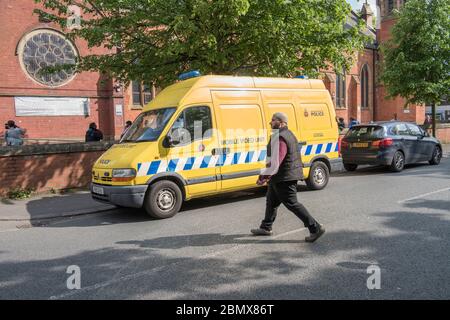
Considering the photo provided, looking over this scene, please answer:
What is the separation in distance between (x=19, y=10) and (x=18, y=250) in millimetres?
19659

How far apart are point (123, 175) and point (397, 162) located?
344 inches

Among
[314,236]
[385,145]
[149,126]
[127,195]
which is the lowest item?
[314,236]

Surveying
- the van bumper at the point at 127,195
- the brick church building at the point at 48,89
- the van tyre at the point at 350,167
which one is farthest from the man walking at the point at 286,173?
the brick church building at the point at 48,89

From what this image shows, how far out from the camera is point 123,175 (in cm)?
687

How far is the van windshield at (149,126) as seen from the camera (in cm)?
729

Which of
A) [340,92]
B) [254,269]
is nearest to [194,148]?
[254,269]

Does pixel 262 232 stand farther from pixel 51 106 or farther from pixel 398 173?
pixel 51 106

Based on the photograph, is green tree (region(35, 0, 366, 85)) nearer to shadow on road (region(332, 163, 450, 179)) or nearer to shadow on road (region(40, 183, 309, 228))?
shadow on road (region(332, 163, 450, 179))

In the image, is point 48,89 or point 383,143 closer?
point 383,143

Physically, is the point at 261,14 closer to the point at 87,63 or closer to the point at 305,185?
the point at 305,185

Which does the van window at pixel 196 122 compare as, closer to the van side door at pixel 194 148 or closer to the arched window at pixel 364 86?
the van side door at pixel 194 148

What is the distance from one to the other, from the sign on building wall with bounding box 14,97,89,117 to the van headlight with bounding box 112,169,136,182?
16.8m

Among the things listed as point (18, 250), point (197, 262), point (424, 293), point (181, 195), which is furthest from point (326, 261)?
point (18, 250)

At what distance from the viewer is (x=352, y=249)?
16.1ft
